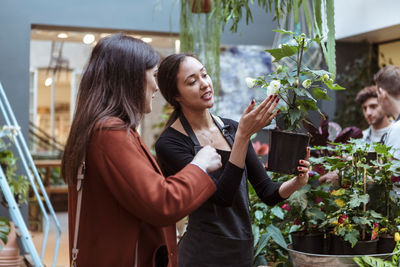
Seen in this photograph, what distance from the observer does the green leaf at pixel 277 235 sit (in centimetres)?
245

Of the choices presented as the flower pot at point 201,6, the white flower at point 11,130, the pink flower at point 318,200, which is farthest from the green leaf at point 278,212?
the white flower at point 11,130

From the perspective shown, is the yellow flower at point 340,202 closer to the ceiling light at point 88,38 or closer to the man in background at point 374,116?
the man in background at point 374,116

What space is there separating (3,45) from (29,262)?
221cm

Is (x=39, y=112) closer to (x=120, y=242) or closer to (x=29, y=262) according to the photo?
(x=29, y=262)

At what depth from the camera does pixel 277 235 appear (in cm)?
249

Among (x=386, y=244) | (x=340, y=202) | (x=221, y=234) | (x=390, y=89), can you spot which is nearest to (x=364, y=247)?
(x=386, y=244)

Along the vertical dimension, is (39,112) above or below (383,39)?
below

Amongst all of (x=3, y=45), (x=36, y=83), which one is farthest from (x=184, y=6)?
(x=36, y=83)

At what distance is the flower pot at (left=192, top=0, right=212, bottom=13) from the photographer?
4.52m

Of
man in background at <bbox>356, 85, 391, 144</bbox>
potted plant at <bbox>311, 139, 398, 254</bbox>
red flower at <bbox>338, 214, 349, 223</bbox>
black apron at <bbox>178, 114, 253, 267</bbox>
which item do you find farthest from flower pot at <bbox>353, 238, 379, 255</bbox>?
man in background at <bbox>356, 85, 391, 144</bbox>

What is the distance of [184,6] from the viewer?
4.60 metres

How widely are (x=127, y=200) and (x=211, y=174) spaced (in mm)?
639

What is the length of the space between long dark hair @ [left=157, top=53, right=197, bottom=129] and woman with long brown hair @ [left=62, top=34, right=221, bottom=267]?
45 centimetres

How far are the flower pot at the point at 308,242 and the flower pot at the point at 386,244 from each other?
200mm
